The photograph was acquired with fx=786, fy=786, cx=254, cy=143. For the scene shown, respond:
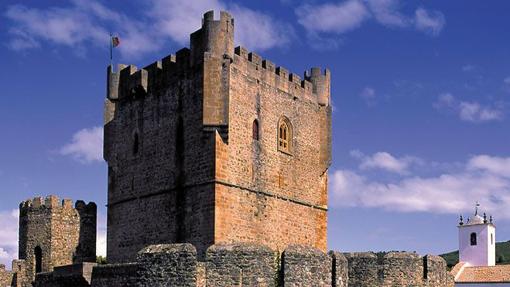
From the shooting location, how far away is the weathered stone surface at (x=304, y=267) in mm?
12906

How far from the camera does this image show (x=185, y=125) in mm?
24062

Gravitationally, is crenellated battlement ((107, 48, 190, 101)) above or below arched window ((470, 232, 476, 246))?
above

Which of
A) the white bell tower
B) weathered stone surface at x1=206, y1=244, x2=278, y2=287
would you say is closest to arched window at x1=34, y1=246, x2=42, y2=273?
weathered stone surface at x1=206, y1=244, x2=278, y2=287

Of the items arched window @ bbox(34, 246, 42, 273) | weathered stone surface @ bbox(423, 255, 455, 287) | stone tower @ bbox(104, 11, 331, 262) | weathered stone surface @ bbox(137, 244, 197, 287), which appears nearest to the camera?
weathered stone surface @ bbox(137, 244, 197, 287)

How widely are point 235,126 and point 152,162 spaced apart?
11.0 ft

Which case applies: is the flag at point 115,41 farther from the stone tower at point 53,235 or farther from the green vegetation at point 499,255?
the green vegetation at point 499,255

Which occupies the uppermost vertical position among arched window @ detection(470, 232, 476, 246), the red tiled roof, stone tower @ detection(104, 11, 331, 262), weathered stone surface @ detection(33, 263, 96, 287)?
stone tower @ detection(104, 11, 331, 262)

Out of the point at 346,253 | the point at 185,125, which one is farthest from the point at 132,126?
the point at 346,253

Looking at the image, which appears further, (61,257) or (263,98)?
(61,257)

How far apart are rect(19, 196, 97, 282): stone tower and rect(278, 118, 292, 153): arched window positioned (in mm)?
8250

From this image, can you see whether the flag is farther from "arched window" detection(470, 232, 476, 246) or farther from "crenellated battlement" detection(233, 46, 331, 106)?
"arched window" detection(470, 232, 476, 246)

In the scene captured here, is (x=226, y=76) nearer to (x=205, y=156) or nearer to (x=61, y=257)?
(x=205, y=156)

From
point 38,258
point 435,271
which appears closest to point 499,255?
point 38,258

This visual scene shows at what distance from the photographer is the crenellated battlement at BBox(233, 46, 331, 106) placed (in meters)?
24.6
